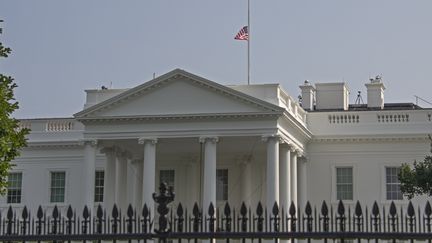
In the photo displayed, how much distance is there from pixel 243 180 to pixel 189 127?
21.9 feet

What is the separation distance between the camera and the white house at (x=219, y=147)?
1462 inches

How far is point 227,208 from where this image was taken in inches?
356

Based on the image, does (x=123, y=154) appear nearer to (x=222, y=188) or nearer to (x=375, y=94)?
(x=222, y=188)

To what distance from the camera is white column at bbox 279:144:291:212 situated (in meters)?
38.2

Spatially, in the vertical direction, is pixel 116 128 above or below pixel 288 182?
above

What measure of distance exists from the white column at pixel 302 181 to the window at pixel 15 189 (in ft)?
51.7

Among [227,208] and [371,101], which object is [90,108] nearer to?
[371,101]

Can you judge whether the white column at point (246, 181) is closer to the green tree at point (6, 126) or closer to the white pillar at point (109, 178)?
the white pillar at point (109, 178)

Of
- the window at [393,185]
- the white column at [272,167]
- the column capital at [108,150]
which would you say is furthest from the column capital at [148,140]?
the window at [393,185]

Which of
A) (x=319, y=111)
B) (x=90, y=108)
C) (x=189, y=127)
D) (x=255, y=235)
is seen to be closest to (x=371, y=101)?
(x=319, y=111)

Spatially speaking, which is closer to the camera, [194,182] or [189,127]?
[189,127]

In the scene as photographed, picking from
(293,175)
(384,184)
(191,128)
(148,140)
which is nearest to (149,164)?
(148,140)

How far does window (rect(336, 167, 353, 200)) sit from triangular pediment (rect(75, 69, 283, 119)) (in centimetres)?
910

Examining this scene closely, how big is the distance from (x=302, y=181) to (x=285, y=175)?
4867 mm
